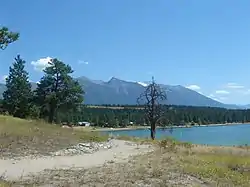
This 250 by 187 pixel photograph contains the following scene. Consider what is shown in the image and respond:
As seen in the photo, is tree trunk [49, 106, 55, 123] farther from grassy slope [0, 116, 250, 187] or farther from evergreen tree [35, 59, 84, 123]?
grassy slope [0, 116, 250, 187]

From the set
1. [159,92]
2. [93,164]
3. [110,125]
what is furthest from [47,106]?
[110,125]

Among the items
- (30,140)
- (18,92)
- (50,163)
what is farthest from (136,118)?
(50,163)

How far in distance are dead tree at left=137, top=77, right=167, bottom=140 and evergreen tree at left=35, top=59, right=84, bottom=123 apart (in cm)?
1667

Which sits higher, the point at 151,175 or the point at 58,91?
the point at 58,91

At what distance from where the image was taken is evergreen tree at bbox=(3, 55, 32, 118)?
61.0 metres

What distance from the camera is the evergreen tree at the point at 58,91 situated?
189ft

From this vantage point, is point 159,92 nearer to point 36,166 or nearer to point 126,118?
point 36,166

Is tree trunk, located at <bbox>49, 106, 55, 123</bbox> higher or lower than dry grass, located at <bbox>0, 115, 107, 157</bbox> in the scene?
higher

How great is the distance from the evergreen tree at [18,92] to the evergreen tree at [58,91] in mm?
2953

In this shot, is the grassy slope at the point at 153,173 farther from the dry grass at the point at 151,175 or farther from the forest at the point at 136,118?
the forest at the point at 136,118

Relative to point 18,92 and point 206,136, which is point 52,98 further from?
point 206,136

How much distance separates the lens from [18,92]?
63.3 metres

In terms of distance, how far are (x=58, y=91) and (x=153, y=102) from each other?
1968 cm

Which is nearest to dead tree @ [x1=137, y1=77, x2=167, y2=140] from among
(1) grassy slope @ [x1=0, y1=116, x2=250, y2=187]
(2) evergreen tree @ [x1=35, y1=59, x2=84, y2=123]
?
(2) evergreen tree @ [x1=35, y1=59, x2=84, y2=123]
